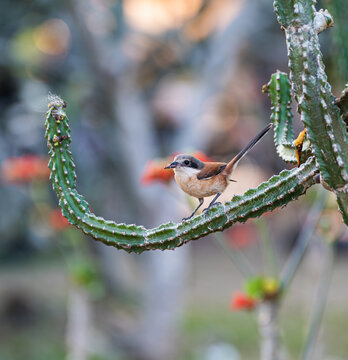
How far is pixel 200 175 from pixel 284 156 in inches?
7.9

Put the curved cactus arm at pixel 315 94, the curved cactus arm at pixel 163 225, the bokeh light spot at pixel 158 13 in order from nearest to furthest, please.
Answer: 1. the curved cactus arm at pixel 315 94
2. the curved cactus arm at pixel 163 225
3. the bokeh light spot at pixel 158 13

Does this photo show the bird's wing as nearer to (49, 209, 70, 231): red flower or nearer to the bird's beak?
the bird's beak

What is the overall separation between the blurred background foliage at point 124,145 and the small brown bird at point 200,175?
1.91 m

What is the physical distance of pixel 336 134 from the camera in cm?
117

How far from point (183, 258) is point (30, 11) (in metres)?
3.08

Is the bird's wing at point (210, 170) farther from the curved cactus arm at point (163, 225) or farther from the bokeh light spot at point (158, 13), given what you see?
the bokeh light spot at point (158, 13)

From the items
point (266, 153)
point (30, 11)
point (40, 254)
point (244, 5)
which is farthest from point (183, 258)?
point (40, 254)

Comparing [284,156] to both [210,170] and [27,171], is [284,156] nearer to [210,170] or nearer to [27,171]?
[210,170]

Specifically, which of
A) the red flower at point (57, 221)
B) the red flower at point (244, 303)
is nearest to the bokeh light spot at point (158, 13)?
the red flower at point (57, 221)

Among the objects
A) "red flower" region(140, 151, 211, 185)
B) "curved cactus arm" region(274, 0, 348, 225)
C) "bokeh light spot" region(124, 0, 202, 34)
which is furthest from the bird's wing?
"bokeh light spot" region(124, 0, 202, 34)

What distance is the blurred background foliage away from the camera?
514 centimetres

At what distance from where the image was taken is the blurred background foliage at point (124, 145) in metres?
5.14

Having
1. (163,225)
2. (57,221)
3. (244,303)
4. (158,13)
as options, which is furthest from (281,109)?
(158,13)

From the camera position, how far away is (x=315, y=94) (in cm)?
116
